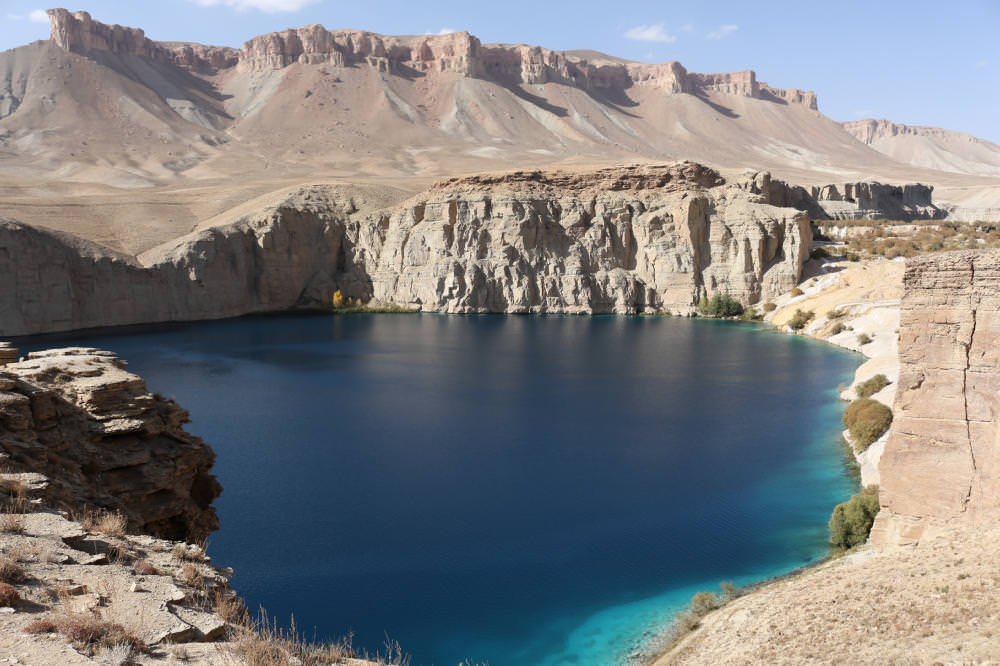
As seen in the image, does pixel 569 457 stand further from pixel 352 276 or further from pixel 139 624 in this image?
pixel 352 276

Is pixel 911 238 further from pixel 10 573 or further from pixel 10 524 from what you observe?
pixel 10 573

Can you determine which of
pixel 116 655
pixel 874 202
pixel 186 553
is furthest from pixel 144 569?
pixel 874 202

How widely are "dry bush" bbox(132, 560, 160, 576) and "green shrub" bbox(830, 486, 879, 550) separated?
16.1 meters

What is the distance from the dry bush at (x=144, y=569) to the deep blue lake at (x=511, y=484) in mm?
6991

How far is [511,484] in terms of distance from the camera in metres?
24.5

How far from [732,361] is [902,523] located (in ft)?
108

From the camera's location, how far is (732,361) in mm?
46156

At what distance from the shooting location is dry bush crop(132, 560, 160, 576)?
9211 mm

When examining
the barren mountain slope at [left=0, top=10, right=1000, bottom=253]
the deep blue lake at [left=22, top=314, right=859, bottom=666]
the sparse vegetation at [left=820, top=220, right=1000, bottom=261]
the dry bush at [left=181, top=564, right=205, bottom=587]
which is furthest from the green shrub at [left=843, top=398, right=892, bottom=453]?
the barren mountain slope at [left=0, top=10, right=1000, bottom=253]

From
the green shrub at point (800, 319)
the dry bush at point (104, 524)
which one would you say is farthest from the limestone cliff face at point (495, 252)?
the dry bush at point (104, 524)

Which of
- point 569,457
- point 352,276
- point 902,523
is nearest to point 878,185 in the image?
point 352,276

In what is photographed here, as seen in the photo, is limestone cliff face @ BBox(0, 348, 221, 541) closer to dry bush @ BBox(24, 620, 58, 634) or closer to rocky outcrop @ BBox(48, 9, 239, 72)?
dry bush @ BBox(24, 620, 58, 634)

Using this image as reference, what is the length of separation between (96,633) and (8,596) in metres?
1.21

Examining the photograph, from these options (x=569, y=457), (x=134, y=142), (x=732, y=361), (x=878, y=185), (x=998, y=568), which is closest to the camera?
(x=998, y=568)
